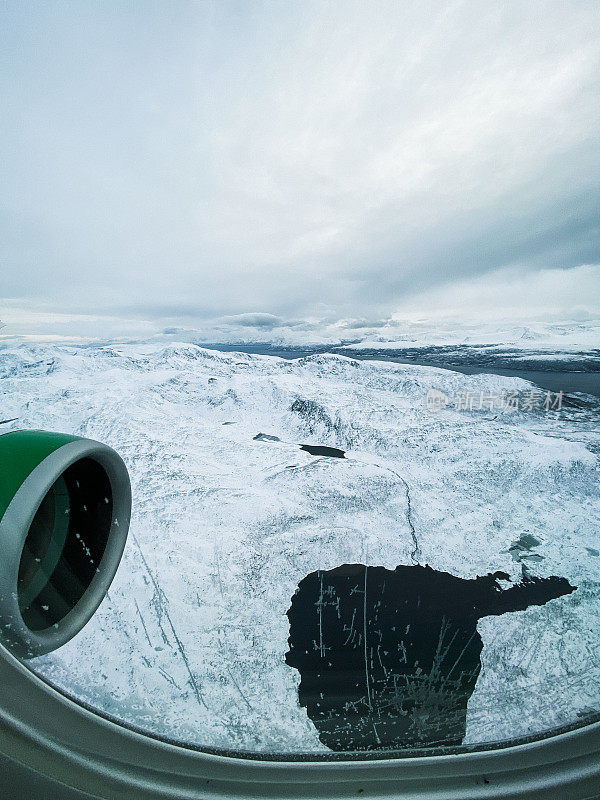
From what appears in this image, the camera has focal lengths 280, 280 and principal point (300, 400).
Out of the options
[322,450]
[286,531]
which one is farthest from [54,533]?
[322,450]

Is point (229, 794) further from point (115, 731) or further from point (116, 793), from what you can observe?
point (115, 731)

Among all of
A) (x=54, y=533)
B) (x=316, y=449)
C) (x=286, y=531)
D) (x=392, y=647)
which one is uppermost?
(x=54, y=533)

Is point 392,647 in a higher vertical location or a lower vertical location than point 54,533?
lower

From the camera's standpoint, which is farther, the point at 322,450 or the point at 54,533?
the point at 322,450

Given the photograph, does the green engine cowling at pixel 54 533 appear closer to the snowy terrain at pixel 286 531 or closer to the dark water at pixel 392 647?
the snowy terrain at pixel 286 531

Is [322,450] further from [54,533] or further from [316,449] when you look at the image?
[54,533]

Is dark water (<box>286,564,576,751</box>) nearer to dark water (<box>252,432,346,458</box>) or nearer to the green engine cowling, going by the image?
the green engine cowling

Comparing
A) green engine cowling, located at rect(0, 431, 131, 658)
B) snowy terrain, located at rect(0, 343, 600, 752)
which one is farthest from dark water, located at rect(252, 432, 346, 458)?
green engine cowling, located at rect(0, 431, 131, 658)

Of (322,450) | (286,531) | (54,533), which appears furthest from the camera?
(322,450)
